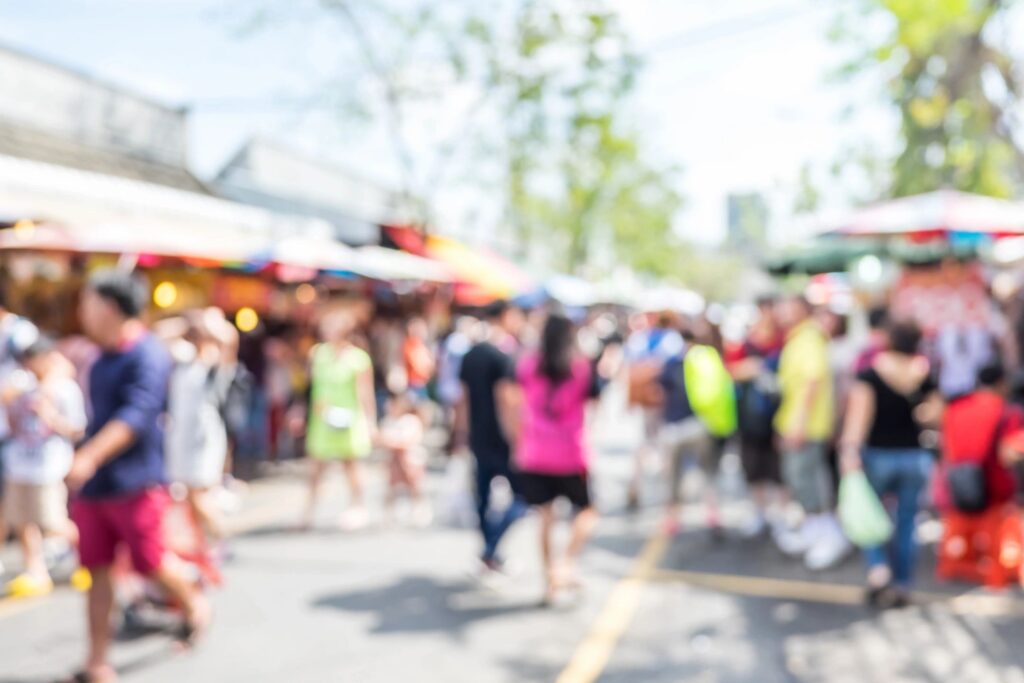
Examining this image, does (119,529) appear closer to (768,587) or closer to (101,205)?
(768,587)

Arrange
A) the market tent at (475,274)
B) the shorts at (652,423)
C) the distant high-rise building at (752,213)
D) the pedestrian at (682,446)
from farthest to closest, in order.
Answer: the distant high-rise building at (752,213)
the market tent at (475,274)
the shorts at (652,423)
the pedestrian at (682,446)

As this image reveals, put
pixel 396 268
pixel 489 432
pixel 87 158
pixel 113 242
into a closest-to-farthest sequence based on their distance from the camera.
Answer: pixel 489 432, pixel 113 242, pixel 396 268, pixel 87 158

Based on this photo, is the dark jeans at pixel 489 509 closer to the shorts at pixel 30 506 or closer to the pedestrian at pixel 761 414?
the pedestrian at pixel 761 414

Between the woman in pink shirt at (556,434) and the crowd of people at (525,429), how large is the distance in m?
0.01

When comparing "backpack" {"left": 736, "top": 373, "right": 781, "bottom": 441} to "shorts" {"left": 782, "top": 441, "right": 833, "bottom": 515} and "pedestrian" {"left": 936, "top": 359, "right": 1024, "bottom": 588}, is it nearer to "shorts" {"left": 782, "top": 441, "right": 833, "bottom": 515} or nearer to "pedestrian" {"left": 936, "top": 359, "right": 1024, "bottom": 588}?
"shorts" {"left": 782, "top": 441, "right": 833, "bottom": 515}

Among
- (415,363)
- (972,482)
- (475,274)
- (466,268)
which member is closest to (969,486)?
(972,482)

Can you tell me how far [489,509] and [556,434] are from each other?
38.2 inches

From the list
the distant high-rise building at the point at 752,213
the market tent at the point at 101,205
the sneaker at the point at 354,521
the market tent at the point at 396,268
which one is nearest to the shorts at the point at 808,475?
the sneaker at the point at 354,521

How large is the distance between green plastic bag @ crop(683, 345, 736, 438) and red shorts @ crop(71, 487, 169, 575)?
4184mm

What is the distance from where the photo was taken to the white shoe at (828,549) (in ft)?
19.7

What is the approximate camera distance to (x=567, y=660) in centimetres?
426

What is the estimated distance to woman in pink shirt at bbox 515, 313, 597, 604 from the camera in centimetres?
501

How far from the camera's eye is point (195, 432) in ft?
17.0

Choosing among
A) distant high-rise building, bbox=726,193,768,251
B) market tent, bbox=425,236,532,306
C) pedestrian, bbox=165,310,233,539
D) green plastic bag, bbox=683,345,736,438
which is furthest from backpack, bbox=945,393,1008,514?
distant high-rise building, bbox=726,193,768,251
